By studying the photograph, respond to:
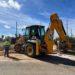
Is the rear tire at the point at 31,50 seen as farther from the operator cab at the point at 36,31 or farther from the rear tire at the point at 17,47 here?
the rear tire at the point at 17,47

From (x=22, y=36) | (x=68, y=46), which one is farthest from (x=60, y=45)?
(x=22, y=36)

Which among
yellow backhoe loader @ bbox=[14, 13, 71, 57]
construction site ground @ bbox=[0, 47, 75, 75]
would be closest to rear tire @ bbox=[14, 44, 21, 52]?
yellow backhoe loader @ bbox=[14, 13, 71, 57]

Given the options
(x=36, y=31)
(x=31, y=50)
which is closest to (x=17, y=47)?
(x=31, y=50)

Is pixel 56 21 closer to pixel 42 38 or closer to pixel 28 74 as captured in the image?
pixel 42 38

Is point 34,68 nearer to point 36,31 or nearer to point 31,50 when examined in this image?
point 31,50

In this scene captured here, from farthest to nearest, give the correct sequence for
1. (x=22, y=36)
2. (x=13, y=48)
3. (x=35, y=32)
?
(x=13, y=48), (x=22, y=36), (x=35, y=32)

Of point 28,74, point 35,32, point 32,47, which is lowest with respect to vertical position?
point 28,74

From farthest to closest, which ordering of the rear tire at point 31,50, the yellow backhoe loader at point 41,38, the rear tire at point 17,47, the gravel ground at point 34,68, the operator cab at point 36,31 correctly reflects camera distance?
1. the rear tire at point 17,47
2. the operator cab at point 36,31
3. the rear tire at point 31,50
4. the yellow backhoe loader at point 41,38
5. the gravel ground at point 34,68

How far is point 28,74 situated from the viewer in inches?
532

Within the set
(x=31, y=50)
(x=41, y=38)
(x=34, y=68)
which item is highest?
(x=41, y=38)

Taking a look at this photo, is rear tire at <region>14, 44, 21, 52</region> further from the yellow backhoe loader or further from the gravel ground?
the gravel ground

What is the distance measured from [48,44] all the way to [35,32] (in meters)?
2.35

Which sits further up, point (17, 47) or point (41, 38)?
point (41, 38)

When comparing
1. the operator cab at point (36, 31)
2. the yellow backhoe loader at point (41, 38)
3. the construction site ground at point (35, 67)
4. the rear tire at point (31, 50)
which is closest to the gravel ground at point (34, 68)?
the construction site ground at point (35, 67)
